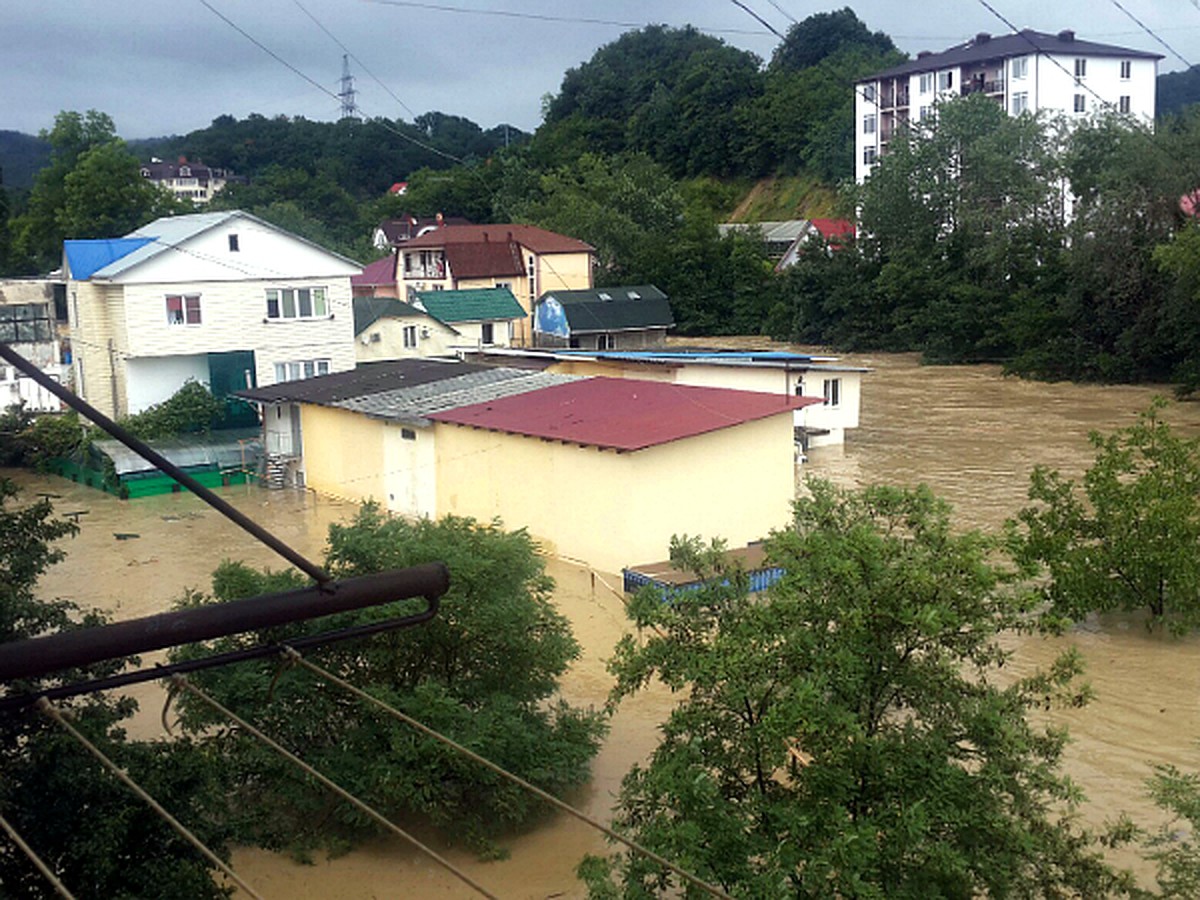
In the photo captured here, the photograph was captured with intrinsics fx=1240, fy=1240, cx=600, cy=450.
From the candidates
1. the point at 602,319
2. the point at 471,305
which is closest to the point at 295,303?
the point at 471,305

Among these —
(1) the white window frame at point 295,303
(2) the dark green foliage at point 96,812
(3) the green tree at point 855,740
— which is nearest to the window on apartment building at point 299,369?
(1) the white window frame at point 295,303

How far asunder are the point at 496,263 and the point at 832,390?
29.2 metres

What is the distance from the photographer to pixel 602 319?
49281 mm

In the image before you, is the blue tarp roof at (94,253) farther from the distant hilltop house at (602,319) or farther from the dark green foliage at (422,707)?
the dark green foliage at (422,707)

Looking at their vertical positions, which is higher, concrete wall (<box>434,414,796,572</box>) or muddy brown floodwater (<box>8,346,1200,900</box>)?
concrete wall (<box>434,414,796,572</box>)

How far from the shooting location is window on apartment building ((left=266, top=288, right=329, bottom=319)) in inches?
1238

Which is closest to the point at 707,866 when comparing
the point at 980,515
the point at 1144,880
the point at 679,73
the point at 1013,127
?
the point at 1144,880

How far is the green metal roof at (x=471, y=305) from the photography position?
45312 millimetres

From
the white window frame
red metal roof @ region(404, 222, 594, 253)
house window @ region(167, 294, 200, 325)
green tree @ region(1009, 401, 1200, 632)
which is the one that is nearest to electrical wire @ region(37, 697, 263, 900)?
green tree @ region(1009, 401, 1200, 632)

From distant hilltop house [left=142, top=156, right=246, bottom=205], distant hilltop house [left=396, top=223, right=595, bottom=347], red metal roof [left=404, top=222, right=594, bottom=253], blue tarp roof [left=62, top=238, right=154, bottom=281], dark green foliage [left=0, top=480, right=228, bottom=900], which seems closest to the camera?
dark green foliage [left=0, top=480, right=228, bottom=900]

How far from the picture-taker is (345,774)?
33.3 feet

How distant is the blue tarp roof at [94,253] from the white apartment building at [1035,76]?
41386 millimetres

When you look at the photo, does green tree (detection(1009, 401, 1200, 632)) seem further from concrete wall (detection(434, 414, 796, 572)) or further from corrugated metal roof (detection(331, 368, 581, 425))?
corrugated metal roof (detection(331, 368, 581, 425))

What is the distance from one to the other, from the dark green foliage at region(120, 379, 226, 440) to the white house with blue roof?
0.89 meters
